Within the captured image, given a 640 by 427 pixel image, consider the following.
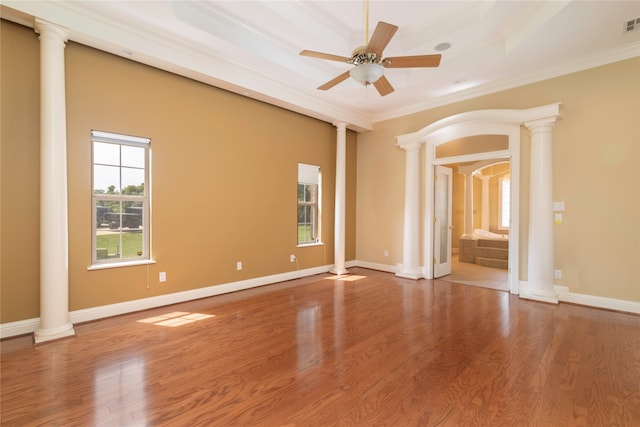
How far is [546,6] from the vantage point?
321 centimetres

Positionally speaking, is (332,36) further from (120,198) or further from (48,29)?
(120,198)

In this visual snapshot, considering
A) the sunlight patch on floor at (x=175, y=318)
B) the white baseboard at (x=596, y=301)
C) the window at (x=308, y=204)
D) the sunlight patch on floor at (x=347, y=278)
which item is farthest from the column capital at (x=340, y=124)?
the white baseboard at (x=596, y=301)

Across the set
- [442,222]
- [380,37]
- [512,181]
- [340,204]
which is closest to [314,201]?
[340,204]

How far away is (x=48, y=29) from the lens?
9.55 ft

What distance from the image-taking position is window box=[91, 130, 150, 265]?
11.6 ft

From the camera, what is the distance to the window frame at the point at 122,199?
3.48 m

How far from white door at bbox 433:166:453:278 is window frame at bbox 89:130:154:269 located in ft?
16.0

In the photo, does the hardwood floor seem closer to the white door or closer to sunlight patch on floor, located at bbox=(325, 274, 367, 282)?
sunlight patch on floor, located at bbox=(325, 274, 367, 282)

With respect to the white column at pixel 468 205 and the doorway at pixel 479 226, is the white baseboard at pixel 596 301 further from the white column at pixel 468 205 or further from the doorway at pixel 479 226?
the white column at pixel 468 205

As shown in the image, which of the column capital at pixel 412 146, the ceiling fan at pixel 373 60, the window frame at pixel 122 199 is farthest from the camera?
the column capital at pixel 412 146

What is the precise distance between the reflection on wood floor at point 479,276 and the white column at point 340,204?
204 cm

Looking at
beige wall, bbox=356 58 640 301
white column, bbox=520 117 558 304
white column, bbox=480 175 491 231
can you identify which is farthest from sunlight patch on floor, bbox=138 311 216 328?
white column, bbox=480 175 491 231

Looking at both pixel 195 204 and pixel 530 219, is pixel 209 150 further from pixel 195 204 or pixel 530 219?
pixel 530 219

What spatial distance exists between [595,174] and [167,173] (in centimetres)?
576
